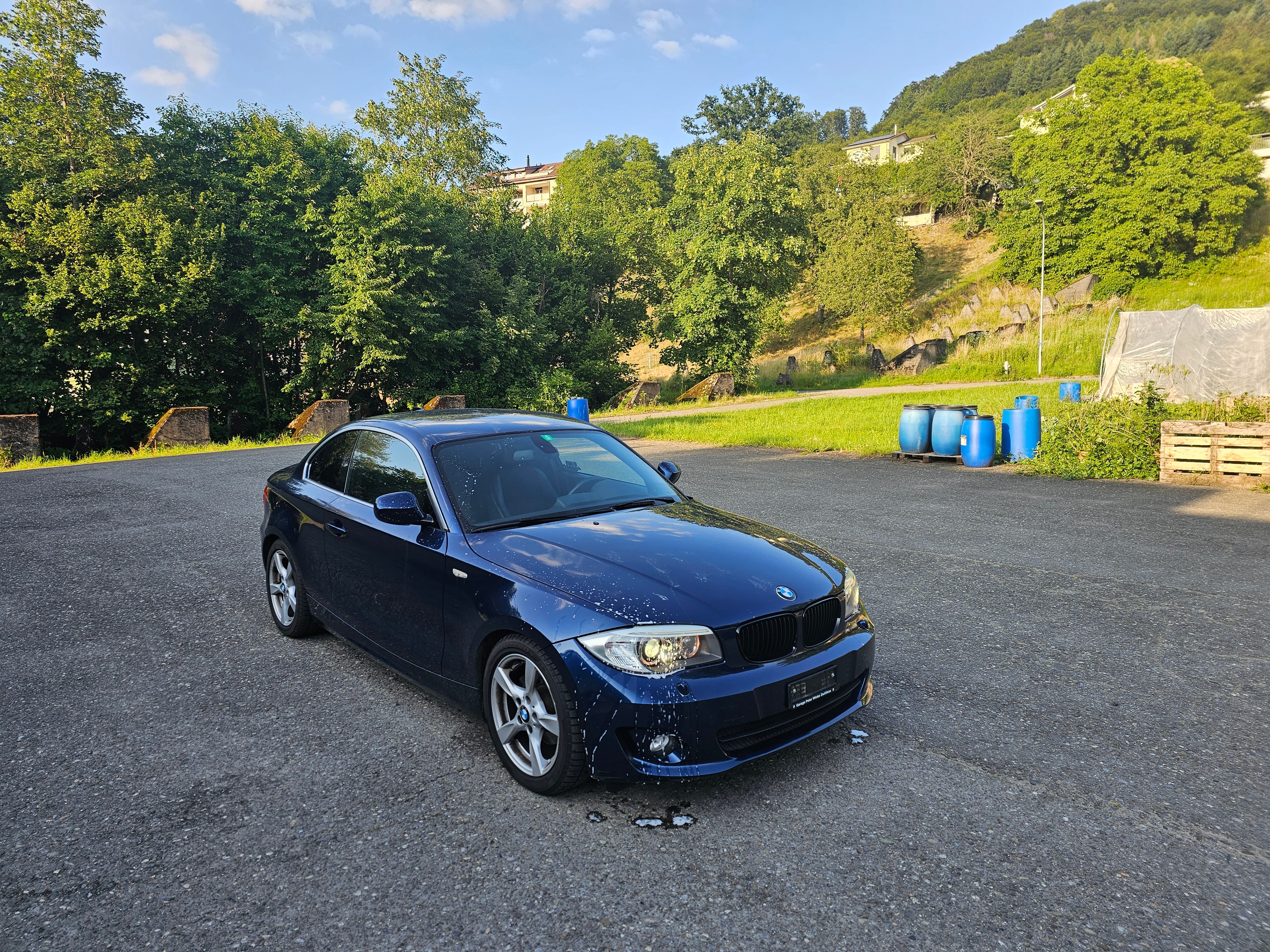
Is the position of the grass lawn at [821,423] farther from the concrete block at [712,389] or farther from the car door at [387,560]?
the car door at [387,560]

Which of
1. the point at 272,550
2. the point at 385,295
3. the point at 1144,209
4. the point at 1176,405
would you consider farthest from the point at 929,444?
the point at 1144,209

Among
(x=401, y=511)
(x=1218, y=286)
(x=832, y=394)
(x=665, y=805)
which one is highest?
(x=1218, y=286)

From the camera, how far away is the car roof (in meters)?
4.39

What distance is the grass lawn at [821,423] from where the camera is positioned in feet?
53.6

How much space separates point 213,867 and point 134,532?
737 centimetres

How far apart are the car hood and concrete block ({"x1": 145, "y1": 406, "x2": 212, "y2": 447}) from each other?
18.8 meters

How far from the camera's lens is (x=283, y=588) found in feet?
17.3

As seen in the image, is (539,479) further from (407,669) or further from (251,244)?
(251,244)

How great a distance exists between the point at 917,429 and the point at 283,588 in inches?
446

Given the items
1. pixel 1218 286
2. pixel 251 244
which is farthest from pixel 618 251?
pixel 1218 286

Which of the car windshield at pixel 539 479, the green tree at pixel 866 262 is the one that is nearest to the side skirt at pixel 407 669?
the car windshield at pixel 539 479

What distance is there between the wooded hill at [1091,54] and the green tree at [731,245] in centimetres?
7014

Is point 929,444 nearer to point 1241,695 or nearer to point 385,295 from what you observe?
point 1241,695

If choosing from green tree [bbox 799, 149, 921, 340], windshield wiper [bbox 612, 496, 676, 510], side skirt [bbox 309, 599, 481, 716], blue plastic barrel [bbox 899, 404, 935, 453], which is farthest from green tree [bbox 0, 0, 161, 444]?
green tree [bbox 799, 149, 921, 340]
